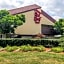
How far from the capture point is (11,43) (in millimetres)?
32469

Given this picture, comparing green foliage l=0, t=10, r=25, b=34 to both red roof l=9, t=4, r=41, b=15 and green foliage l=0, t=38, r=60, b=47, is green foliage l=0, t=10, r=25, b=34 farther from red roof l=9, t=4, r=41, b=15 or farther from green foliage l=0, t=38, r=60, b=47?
green foliage l=0, t=38, r=60, b=47

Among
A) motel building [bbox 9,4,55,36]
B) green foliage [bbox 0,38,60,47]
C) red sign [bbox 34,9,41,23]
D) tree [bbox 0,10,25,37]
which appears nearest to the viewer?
green foliage [bbox 0,38,60,47]

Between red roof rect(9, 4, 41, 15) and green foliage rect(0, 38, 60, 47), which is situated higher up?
red roof rect(9, 4, 41, 15)

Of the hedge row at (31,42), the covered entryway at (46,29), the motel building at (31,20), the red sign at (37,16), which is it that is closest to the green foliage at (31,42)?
the hedge row at (31,42)

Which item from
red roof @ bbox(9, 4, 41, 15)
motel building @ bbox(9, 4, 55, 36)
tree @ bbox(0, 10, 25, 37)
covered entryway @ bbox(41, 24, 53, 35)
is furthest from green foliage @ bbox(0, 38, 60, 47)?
covered entryway @ bbox(41, 24, 53, 35)

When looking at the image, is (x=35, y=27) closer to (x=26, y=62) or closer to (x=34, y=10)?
(x=34, y=10)

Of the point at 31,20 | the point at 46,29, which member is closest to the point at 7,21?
the point at 31,20

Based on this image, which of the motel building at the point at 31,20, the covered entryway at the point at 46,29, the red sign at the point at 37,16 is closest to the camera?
the red sign at the point at 37,16

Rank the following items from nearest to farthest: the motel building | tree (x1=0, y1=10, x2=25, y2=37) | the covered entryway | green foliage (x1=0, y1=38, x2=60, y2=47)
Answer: green foliage (x1=0, y1=38, x2=60, y2=47)
tree (x1=0, y1=10, x2=25, y2=37)
the motel building
the covered entryway

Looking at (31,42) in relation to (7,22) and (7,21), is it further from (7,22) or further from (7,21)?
(7,22)

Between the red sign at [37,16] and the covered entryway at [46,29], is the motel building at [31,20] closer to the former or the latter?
the red sign at [37,16]

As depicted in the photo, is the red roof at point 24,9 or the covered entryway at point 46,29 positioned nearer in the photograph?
the red roof at point 24,9

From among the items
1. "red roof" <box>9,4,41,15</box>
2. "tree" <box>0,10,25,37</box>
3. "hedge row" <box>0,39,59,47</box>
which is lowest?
"hedge row" <box>0,39,59,47</box>

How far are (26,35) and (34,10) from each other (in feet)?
19.8
